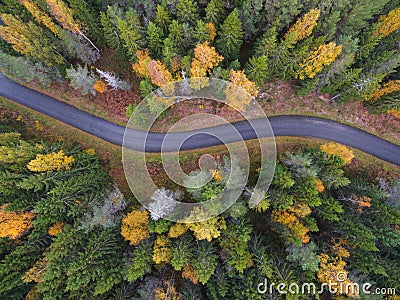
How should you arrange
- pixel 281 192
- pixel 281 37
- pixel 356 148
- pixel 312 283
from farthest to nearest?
pixel 356 148
pixel 281 37
pixel 281 192
pixel 312 283

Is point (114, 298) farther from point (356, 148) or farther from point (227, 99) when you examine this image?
point (356, 148)

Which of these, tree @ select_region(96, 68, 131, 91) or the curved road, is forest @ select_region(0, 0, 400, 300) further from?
the curved road

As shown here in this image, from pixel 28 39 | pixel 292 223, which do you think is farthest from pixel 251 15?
pixel 28 39

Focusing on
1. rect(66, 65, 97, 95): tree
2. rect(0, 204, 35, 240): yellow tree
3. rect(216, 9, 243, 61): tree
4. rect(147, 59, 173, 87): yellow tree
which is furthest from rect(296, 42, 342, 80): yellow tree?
rect(0, 204, 35, 240): yellow tree

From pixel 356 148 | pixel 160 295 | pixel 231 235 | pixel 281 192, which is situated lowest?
pixel 160 295

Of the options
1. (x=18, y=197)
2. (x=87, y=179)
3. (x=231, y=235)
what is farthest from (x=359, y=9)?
(x=18, y=197)

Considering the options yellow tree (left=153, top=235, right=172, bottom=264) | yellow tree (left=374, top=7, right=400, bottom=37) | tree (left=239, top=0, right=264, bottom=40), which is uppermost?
yellow tree (left=374, top=7, right=400, bottom=37)

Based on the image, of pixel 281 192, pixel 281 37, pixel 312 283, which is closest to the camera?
pixel 312 283
